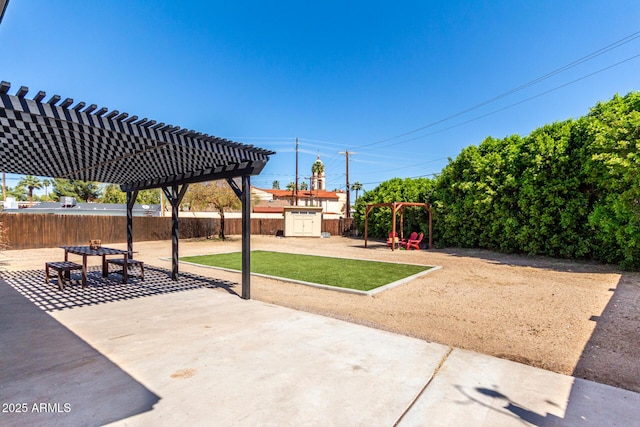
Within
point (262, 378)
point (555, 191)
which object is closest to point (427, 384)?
point (262, 378)

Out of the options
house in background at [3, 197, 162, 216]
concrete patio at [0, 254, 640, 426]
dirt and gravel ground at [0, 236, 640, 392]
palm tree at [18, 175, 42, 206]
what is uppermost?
palm tree at [18, 175, 42, 206]

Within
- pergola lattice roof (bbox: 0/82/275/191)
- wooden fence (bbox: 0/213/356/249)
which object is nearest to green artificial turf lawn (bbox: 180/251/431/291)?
pergola lattice roof (bbox: 0/82/275/191)

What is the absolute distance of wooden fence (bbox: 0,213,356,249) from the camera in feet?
49.5

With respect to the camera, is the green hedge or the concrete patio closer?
the concrete patio

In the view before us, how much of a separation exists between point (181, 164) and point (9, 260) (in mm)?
9931

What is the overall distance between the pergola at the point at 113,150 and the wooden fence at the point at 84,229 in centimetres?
986

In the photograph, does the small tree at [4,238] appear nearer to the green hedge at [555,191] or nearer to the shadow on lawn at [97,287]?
the shadow on lawn at [97,287]

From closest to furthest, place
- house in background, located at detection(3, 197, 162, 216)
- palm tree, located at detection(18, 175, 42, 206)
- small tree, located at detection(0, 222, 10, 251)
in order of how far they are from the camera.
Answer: small tree, located at detection(0, 222, 10, 251) → house in background, located at detection(3, 197, 162, 216) → palm tree, located at detection(18, 175, 42, 206)

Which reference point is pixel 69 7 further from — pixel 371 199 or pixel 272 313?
pixel 371 199

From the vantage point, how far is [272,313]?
17.0ft

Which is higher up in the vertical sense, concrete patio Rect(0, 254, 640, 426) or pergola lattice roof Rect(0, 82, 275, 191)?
pergola lattice roof Rect(0, 82, 275, 191)

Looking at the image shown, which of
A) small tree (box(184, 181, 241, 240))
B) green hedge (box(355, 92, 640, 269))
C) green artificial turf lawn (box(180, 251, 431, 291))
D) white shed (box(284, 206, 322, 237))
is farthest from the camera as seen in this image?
white shed (box(284, 206, 322, 237))

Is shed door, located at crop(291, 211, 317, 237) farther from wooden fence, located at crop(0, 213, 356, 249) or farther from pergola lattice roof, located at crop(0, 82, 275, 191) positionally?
pergola lattice roof, located at crop(0, 82, 275, 191)

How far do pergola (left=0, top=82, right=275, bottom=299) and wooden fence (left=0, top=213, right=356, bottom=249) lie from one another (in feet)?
32.3
